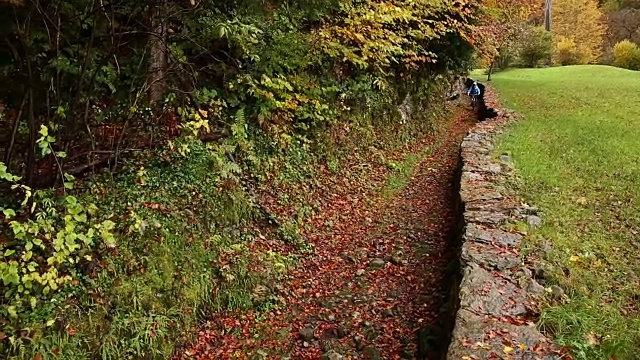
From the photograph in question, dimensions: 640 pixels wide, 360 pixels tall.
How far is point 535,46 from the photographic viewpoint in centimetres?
4012

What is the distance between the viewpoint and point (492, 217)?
6.30 meters

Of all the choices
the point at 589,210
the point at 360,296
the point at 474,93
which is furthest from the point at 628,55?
the point at 360,296

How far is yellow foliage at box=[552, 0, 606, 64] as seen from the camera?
43781mm

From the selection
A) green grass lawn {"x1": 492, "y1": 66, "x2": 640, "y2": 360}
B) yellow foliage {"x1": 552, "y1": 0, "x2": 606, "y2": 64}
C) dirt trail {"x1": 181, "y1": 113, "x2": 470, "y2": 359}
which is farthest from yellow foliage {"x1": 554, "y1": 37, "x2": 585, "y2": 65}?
dirt trail {"x1": 181, "y1": 113, "x2": 470, "y2": 359}

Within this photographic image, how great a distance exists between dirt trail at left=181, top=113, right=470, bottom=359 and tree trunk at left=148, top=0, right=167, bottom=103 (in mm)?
3089

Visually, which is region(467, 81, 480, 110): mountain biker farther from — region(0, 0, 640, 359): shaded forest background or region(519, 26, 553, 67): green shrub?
region(519, 26, 553, 67): green shrub

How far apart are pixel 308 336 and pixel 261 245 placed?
5.40 feet

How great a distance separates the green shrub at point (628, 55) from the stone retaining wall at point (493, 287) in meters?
37.7

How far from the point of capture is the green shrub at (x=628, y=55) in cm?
3725

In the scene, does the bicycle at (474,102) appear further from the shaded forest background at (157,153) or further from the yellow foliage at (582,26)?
the yellow foliage at (582,26)

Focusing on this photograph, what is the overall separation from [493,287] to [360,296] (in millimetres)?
1853

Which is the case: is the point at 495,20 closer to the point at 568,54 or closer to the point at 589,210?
the point at 589,210

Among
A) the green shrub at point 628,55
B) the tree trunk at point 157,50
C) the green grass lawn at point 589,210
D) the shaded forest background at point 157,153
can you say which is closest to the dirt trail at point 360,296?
the shaded forest background at point 157,153

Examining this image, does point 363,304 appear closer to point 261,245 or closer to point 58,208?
point 261,245
